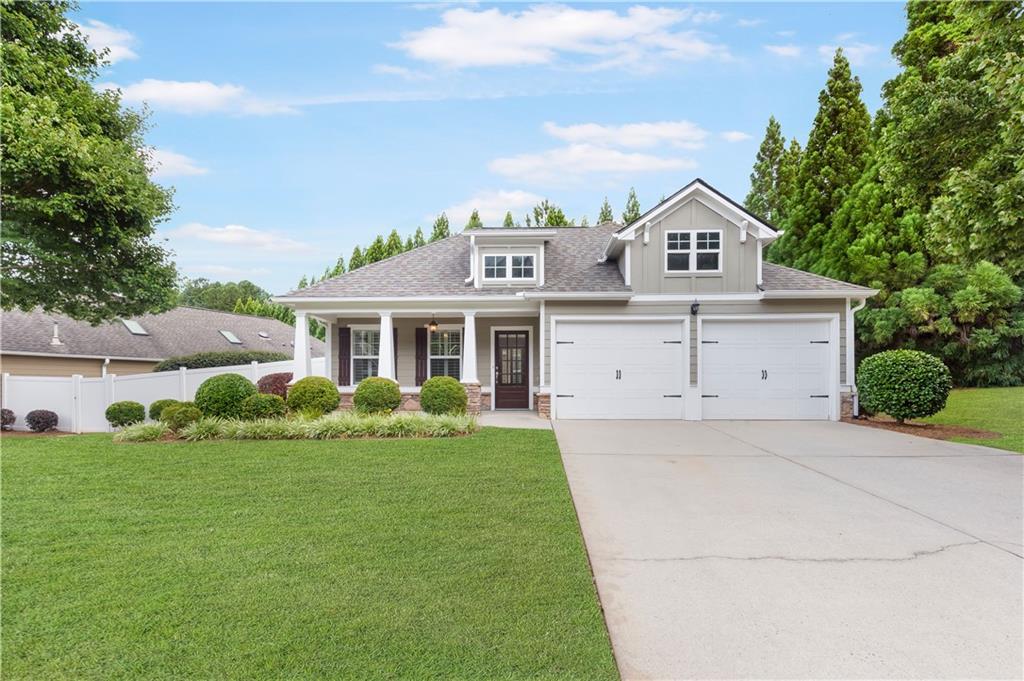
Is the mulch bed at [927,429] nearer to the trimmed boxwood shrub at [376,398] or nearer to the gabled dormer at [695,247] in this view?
the gabled dormer at [695,247]

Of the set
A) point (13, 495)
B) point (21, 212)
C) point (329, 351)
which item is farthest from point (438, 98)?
point (13, 495)

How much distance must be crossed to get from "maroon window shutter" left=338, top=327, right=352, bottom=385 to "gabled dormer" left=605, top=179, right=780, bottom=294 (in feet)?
26.2

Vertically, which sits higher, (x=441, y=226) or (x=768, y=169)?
(x=768, y=169)

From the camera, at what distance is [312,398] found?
33.6ft

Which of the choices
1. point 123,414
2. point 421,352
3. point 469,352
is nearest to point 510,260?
point 469,352

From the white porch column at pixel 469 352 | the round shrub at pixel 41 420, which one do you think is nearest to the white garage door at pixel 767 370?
the white porch column at pixel 469 352

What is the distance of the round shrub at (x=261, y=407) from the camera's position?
957 centimetres

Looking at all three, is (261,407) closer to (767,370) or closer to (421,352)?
(421,352)

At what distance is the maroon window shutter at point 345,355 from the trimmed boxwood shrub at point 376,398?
390 cm

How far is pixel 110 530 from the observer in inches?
165

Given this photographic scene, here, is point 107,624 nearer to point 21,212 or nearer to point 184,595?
point 184,595

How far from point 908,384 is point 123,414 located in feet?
52.5

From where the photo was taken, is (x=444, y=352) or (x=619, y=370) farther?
(x=444, y=352)

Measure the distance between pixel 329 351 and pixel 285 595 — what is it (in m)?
12.1
